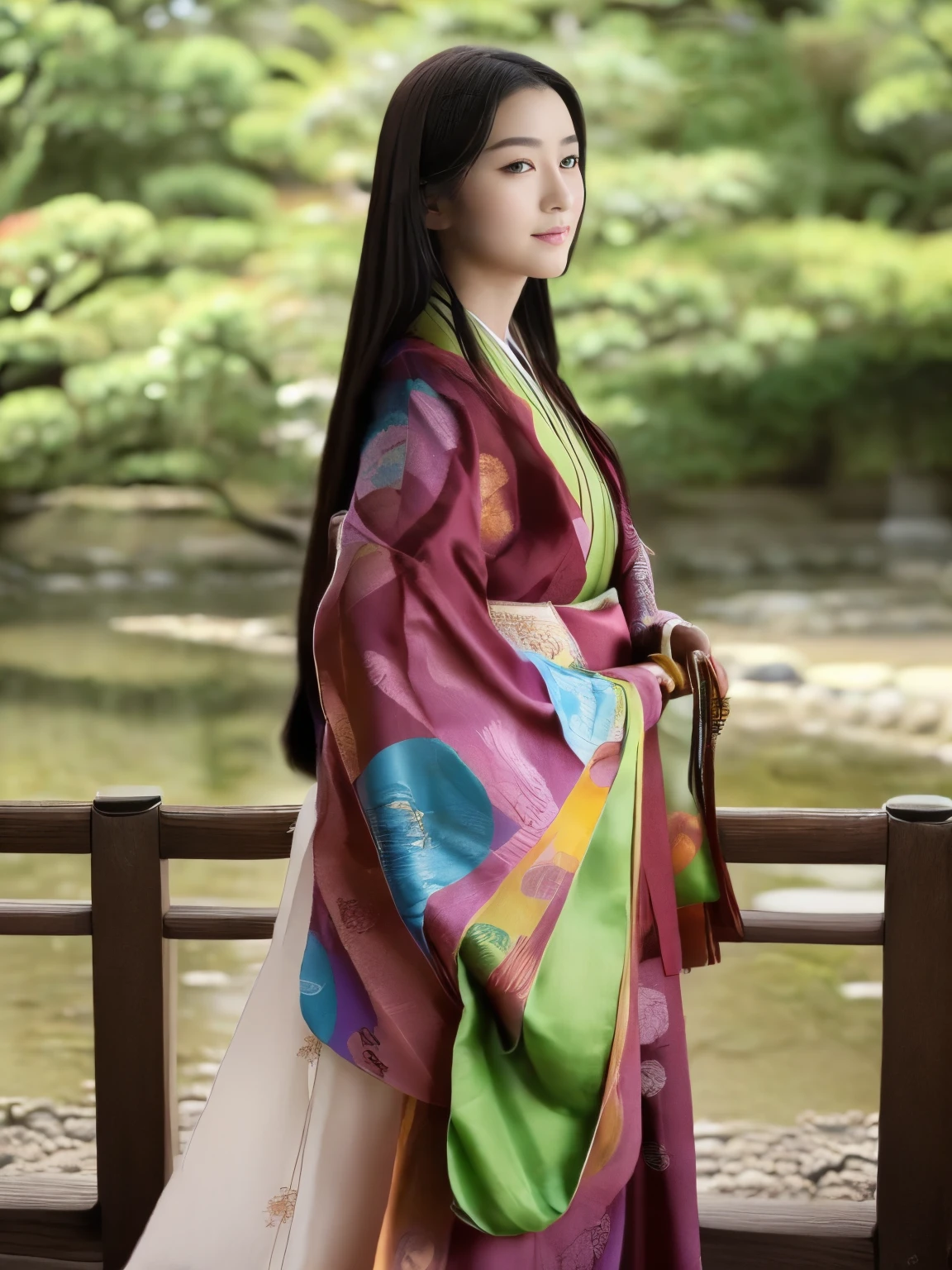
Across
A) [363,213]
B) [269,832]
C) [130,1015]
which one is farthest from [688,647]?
[363,213]

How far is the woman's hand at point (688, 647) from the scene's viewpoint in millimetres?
1320

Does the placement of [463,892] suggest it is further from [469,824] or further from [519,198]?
[519,198]

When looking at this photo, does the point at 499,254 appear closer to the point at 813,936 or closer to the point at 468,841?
the point at 468,841

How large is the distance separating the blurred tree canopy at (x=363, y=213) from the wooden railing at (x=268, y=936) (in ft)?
22.8

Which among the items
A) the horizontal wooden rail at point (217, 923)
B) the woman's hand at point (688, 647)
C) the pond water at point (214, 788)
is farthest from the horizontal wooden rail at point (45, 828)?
the pond water at point (214, 788)

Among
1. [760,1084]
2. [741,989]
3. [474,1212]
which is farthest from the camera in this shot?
[741,989]

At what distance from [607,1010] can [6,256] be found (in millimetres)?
8111

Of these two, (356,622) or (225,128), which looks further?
(225,128)

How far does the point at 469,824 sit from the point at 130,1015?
687 mm

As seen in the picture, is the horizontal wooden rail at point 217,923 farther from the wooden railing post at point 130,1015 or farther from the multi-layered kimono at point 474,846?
the multi-layered kimono at point 474,846

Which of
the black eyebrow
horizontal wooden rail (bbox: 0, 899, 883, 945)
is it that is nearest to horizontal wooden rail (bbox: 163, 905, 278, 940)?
horizontal wooden rail (bbox: 0, 899, 883, 945)

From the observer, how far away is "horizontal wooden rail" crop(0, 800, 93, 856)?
1608 millimetres

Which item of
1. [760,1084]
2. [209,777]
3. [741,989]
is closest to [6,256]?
[209,777]

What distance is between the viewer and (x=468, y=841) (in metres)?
1.11
